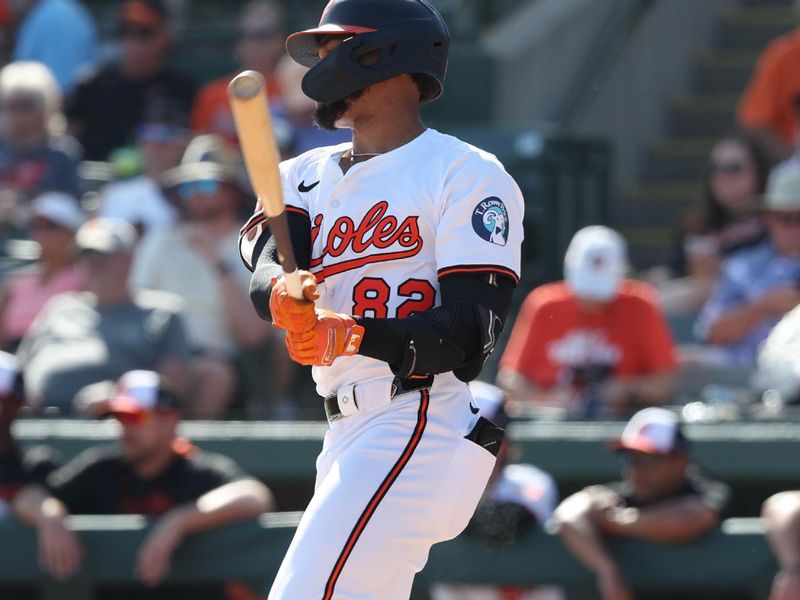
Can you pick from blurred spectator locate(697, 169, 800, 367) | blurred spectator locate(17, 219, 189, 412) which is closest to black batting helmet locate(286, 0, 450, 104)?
blurred spectator locate(17, 219, 189, 412)

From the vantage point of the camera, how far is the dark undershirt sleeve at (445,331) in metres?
3.37

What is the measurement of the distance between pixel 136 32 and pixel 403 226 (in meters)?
6.06

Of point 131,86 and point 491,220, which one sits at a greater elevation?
point 131,86

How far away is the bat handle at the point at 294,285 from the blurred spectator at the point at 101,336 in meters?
3.90

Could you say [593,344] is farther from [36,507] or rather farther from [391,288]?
[391,288]

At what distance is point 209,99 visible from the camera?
356 inches

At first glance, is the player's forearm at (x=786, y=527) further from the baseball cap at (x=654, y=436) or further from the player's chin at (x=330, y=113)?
the player's chin at (x=330, y=113)

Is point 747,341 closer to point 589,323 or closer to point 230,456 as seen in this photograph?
point 589,323

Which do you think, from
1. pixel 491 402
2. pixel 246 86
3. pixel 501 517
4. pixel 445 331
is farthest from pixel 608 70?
pixel 246 86

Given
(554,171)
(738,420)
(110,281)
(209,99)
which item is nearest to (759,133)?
(554,171)

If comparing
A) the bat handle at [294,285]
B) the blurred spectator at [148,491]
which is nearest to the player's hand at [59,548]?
the blurred spectator at [148,491]

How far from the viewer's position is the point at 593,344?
695 centimetres

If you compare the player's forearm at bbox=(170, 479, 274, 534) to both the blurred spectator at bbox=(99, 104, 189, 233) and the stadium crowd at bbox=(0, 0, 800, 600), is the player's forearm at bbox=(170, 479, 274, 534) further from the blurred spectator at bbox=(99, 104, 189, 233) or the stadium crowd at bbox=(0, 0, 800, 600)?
the blurred spectator at bbox=(99, 104, 189, 233)

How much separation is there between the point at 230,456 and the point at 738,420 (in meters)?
2.15
